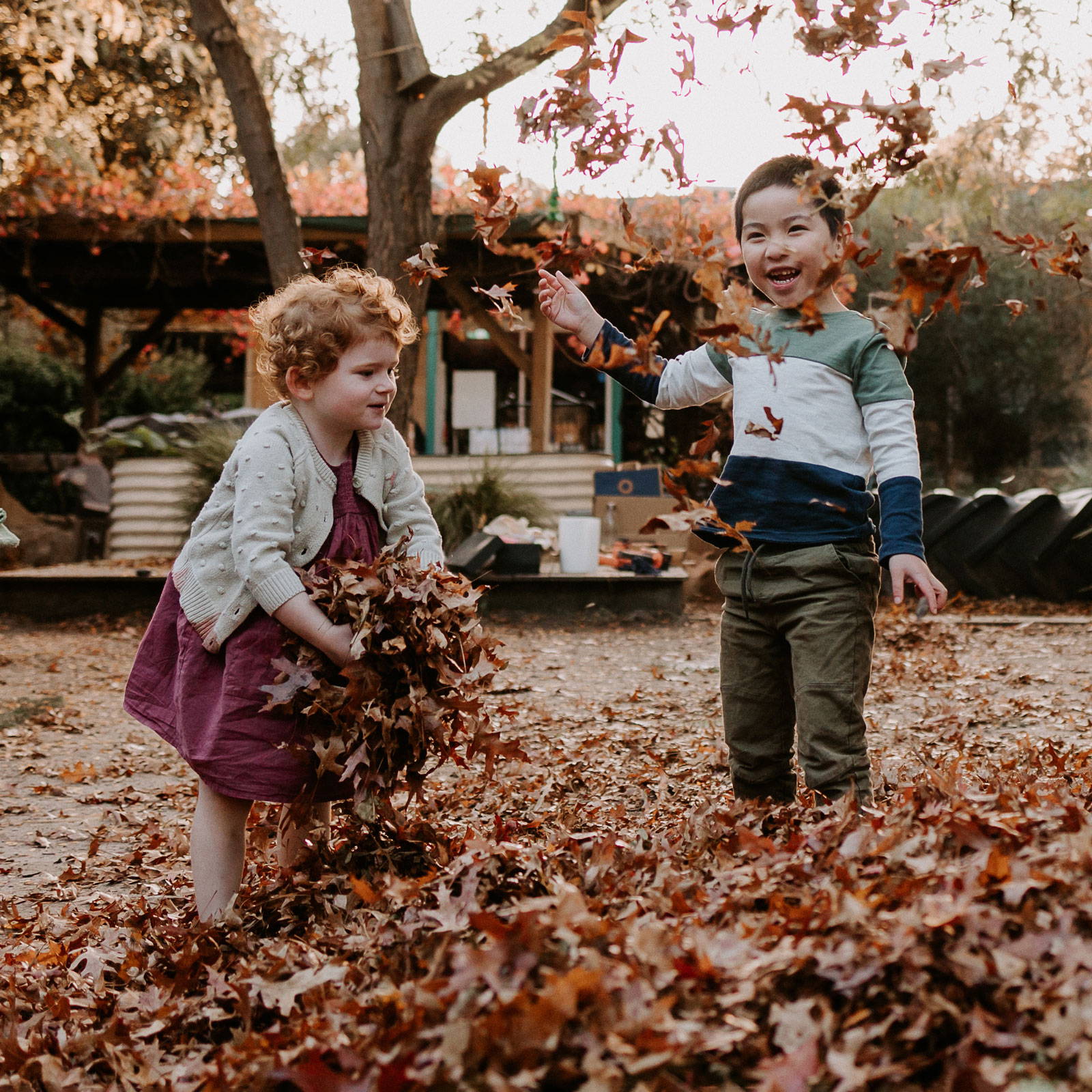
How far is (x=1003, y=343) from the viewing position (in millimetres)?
23719

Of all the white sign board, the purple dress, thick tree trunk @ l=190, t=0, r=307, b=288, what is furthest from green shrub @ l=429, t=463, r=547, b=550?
the purple dress

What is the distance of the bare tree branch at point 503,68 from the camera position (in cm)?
731

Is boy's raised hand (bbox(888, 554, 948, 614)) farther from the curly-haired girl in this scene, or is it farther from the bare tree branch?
the bare tree branch

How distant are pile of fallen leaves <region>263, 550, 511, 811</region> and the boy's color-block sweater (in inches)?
25.4

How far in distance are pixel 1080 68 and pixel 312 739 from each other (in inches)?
357

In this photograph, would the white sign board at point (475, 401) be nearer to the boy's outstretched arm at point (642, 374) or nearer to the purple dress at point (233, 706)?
the boy's outstretched arm at point (642, 374)

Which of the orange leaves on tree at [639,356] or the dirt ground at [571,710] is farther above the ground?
the orange leaves on tree at [639,356]

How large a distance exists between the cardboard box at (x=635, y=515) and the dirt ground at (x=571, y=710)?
2.23 metres

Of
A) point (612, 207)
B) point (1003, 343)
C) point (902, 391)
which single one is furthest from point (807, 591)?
point (1003, 343)

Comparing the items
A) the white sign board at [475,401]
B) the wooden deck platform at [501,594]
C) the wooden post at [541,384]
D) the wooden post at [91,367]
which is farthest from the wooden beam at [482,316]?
the wooden post at [91,367]

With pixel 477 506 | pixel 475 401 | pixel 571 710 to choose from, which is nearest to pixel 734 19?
pixel 571 710

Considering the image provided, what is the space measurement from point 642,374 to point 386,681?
3.11 ft

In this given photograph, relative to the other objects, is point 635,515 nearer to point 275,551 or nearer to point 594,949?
point 275,551

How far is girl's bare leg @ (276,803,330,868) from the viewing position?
109 inches
